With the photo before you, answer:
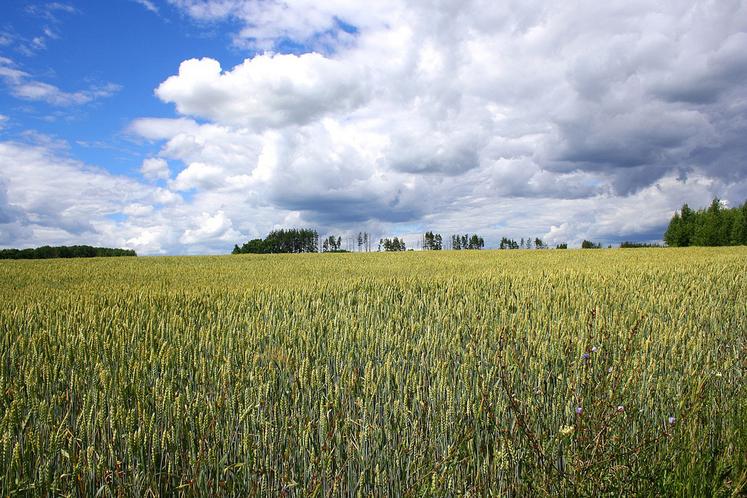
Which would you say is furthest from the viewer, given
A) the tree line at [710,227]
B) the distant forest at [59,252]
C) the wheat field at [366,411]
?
the tree line at [710,227]

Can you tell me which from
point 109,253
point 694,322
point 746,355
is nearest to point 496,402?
point 746,355

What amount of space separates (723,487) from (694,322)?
13.2 ft

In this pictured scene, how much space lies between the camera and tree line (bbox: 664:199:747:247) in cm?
5962

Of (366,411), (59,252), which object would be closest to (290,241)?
(59,252)

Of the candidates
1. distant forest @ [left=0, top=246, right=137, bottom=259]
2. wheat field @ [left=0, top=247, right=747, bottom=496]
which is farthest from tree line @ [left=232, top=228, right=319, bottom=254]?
wheat field @ [left=0, top=247, right=747, bottom=496]

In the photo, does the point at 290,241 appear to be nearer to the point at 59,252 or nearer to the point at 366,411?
the point at 59,252

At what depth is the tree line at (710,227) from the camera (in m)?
59.6

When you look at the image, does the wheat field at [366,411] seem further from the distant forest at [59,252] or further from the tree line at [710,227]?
the tree line at [710,227]

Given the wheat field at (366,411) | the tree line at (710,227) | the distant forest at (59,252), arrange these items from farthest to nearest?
1. the tree line at (710,227)
2. the distant forest at (59,252)
3. the wheat field at (366,411)

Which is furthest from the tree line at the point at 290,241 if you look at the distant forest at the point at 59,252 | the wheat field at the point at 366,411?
the wheat field at the point at 366,411

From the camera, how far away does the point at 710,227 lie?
6241cm

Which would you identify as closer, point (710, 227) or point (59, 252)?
point (59, 252)

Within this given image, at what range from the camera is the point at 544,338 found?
15.4 ft

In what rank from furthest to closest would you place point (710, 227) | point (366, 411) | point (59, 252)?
point (710, 227) → point (59, 252) → point (366, 411)
